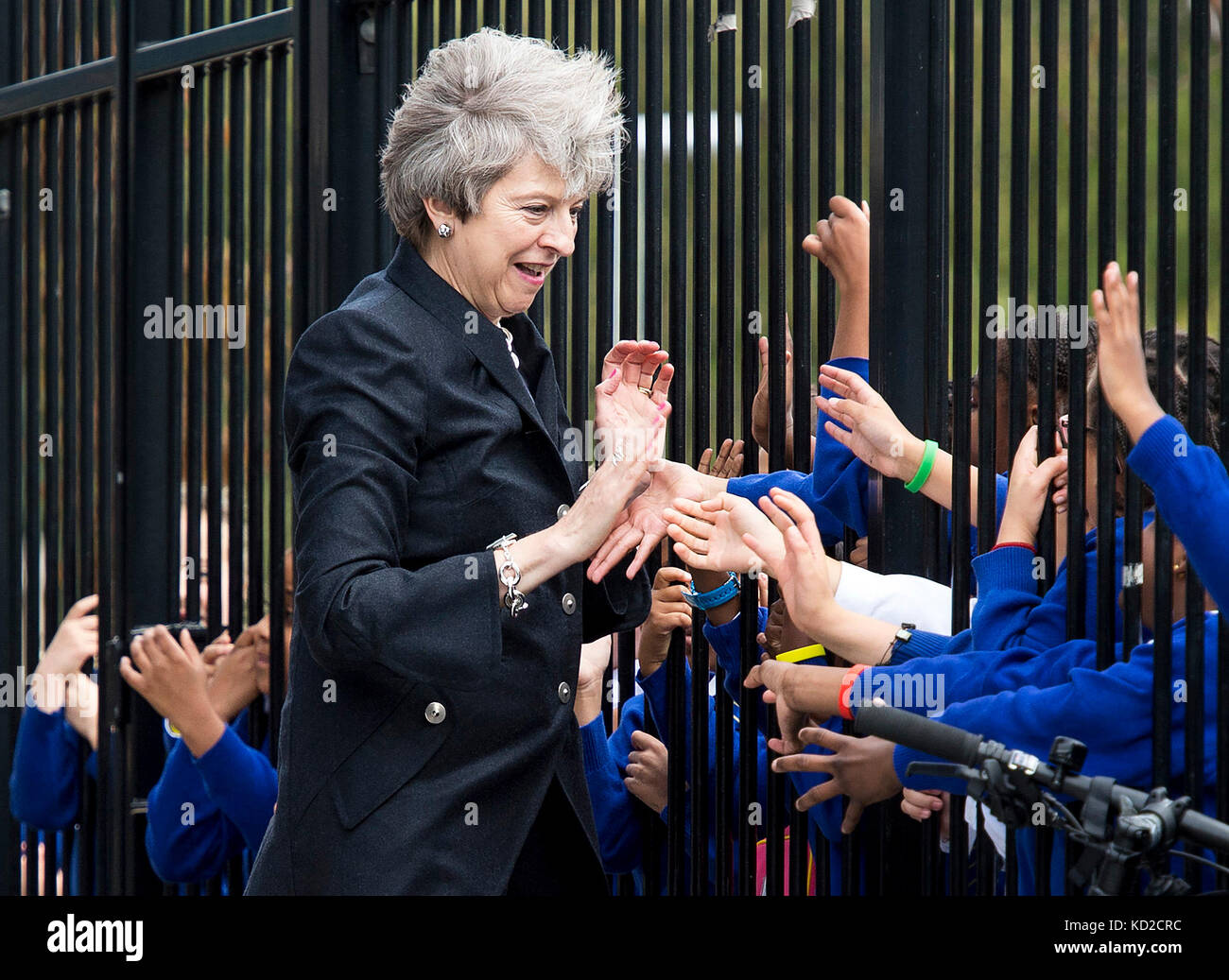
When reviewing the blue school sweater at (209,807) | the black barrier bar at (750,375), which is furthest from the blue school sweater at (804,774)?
the blue school sweater at (209,807)

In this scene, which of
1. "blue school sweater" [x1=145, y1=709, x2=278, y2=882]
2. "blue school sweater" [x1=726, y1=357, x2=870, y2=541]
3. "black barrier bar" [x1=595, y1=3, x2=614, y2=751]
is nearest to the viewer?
"blue school sweater" [x1=726, y1=357, x2=870, y2=541]

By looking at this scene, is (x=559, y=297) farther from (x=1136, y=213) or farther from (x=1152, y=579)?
(x=1152, y=579)

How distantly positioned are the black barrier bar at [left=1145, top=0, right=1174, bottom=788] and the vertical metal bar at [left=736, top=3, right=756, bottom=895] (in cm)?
70

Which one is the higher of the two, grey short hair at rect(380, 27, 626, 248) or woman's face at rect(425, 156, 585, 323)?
grey short hair at rect(380, 27, 626, 248)

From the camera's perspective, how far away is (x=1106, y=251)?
2.45 meters

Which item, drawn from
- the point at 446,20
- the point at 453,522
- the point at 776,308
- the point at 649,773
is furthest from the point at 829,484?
the point at 446,20

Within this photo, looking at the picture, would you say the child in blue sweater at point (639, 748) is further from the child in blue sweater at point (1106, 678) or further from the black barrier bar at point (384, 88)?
the black barrier bar at point (384, 88)

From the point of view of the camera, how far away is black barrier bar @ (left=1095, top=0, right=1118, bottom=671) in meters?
2.41

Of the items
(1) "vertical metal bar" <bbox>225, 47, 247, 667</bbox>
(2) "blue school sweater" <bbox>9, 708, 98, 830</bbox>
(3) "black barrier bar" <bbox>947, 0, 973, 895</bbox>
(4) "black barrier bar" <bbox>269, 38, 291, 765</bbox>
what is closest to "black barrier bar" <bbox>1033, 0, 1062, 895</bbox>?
(3) "black barrier bar" <bbox>947, 0, 973, 895</bbox>

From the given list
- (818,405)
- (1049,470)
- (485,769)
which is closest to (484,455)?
(485,769)

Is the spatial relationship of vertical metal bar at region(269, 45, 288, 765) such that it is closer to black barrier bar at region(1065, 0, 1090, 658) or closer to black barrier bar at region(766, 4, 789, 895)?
black barrier bar at region(766, 4, 789, 895)

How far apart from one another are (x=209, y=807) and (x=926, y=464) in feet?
6.29

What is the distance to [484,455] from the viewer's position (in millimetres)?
2242
